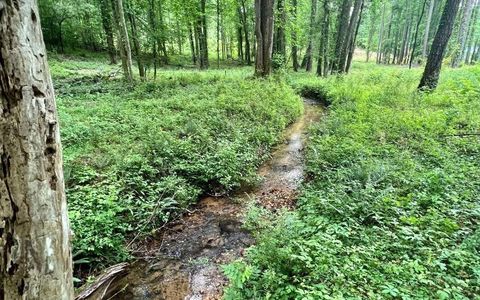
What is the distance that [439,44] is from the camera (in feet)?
34.6

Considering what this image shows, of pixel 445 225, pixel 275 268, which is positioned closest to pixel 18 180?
pixel 275 268

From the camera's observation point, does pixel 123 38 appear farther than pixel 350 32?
No

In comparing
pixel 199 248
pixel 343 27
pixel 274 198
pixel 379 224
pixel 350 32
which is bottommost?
pixel 199 248

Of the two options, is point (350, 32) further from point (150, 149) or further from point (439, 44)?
point (150, 149)

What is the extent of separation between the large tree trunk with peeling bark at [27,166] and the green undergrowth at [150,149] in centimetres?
295

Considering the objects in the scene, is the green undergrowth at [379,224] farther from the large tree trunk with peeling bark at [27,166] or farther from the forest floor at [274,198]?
the large tree trunk with peeling bark at [27,166]

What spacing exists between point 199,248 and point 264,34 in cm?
1255

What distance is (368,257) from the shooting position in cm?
360

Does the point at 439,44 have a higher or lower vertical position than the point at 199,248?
higher

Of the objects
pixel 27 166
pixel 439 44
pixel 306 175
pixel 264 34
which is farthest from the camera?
pixel 264 34

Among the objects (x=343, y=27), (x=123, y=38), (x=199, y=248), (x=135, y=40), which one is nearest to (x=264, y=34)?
(x=135, y=40)

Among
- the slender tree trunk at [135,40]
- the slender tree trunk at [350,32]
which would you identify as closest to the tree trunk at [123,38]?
the slender tree trunk at [135,40]

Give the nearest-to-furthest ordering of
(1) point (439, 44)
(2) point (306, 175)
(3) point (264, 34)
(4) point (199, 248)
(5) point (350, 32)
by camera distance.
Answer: (4) point (199, 248) → (2) point (306, 175) → (1) point (439, 44) → (3) point (264, 34) → (5) point (350, 32)

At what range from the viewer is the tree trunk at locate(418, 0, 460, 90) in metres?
10.0
